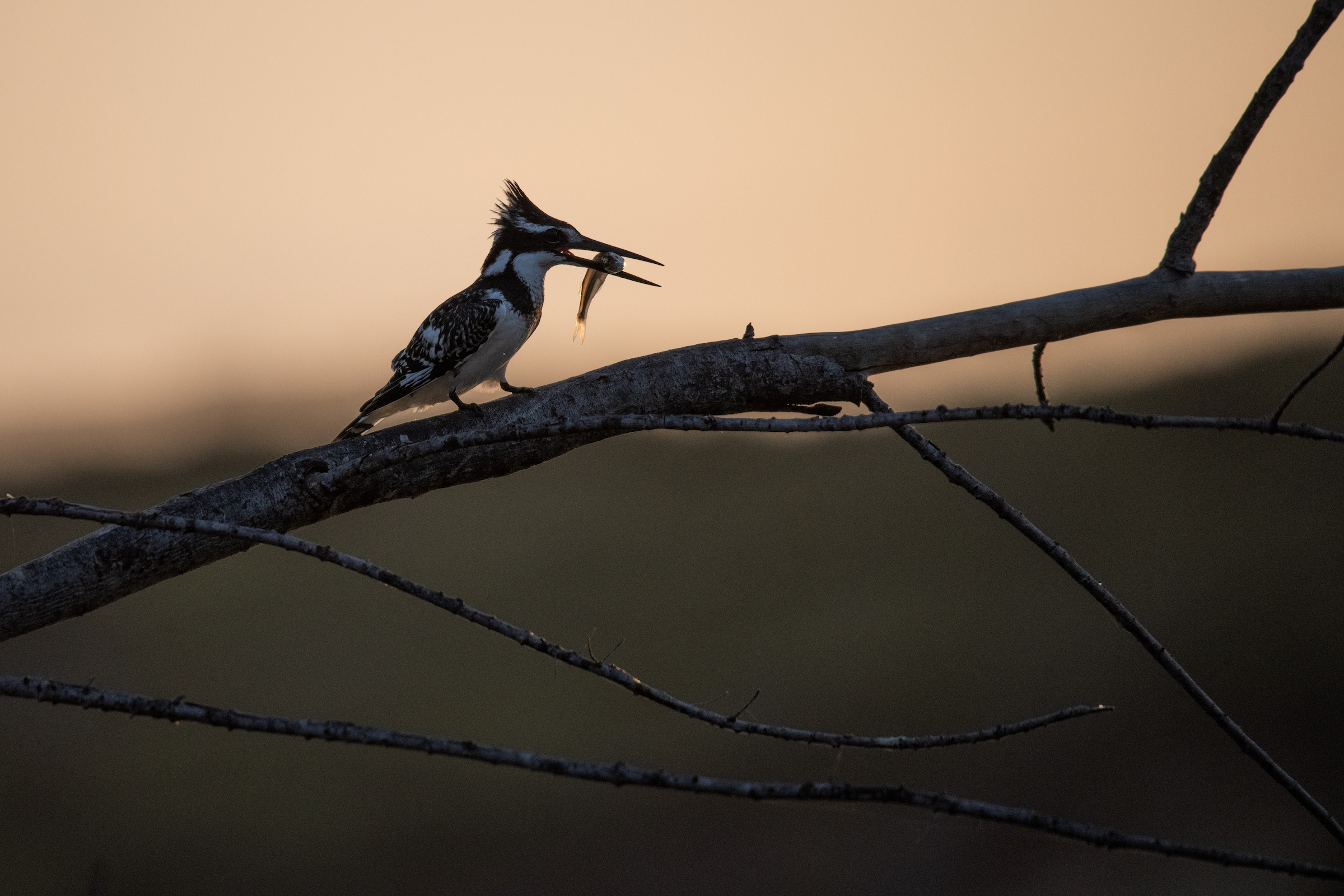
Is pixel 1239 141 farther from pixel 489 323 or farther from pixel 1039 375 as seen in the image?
pixel 489 323

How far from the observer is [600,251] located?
18.4ft

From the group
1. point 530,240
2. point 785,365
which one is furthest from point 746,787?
point 530,240

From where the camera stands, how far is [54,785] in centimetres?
1199

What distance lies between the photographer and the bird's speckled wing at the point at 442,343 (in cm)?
540

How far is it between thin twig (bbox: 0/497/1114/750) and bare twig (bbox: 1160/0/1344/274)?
6.70 feet

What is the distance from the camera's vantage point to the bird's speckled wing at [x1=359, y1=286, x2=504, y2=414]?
17.7 ft

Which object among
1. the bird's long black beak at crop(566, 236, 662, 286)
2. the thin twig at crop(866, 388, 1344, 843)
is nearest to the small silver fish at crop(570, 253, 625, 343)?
the bird's long black beak at crop(566, 236, 662, 286)

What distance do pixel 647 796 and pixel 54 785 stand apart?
25.0 ft

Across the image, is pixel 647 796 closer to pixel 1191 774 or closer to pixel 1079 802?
pixel 1079 802

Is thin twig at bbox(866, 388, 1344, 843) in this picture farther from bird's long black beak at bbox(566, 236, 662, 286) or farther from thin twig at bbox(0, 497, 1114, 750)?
bird's long black beak at bbox(566, 236, 662, 286)

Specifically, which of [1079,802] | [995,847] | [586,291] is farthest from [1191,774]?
[586,291]

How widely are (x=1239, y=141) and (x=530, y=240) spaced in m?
3.85

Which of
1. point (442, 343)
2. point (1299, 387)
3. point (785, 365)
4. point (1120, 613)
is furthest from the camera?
point (442, 343)

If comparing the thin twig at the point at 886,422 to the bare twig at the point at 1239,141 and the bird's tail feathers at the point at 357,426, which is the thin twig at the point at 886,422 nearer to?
the bare twig at the point at 1239,141
